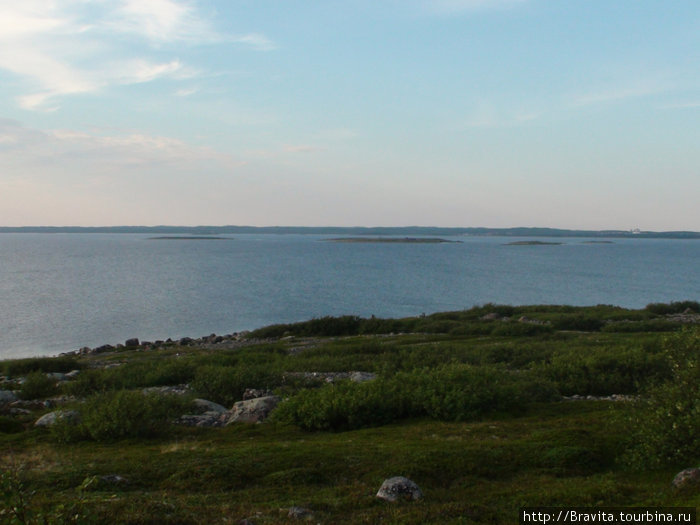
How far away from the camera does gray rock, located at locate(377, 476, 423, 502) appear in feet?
31.4

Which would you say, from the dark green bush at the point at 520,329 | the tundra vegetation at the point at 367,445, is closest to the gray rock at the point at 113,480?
the tundra vegetation at the point at 367,445

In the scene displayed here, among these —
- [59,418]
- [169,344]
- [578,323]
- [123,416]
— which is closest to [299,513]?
[123,416]

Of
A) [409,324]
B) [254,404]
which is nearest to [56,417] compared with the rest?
[254,404]

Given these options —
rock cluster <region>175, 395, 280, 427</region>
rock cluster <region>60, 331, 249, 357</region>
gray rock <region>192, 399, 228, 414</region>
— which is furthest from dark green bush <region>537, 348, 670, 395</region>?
rock cluster <region>60, 331, 249, 357</region>

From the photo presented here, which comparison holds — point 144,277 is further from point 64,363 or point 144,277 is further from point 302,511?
point 302,511

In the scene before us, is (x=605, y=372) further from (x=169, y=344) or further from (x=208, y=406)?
(x=169, y=344)

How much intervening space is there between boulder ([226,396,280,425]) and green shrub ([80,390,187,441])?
1.94 m

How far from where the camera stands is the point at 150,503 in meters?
9.04

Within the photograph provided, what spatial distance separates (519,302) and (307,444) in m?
67.4

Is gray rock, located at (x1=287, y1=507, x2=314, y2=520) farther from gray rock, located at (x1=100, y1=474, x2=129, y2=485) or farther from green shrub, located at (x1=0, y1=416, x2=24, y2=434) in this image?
green shrub, located at (x1=0, y1=416, x2=24, y2=434)

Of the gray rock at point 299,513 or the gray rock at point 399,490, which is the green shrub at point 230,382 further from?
the gray rock at point 299,513

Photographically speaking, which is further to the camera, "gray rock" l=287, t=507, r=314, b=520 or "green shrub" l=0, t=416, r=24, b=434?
"green shrub" l=0, t=416, r=24, b=434

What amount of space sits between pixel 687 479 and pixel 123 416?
12516 mm

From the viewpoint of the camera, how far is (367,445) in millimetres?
12891
